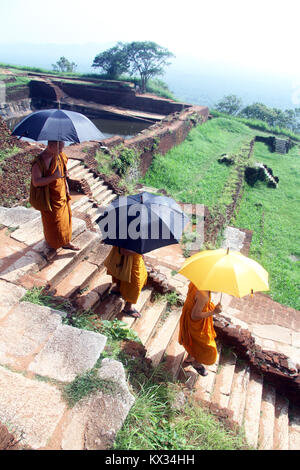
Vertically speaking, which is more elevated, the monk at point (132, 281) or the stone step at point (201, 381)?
the monk at point (132, 281)

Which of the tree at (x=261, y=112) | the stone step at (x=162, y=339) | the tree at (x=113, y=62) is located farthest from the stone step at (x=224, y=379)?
the tree at (x=261, y=112)

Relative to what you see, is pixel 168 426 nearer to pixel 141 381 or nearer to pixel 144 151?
pixel 141 381

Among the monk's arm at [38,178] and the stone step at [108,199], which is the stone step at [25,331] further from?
the stone step at [108,199]

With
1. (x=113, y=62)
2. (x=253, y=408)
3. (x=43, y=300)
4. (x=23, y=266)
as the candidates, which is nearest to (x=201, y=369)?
(x=253, y=408)

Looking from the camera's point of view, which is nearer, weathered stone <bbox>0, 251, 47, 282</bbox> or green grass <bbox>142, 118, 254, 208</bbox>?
weathered stone <bbox>0, 251, 47, 282</bbox>

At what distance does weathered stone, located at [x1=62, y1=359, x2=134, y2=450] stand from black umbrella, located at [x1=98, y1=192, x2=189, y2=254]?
1.24m

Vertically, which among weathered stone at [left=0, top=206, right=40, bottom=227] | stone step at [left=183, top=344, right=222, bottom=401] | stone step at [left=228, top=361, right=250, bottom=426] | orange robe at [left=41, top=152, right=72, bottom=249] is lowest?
stone step at [left=228, top=361, right=250, bottom=426]

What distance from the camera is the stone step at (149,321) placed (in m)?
3.64

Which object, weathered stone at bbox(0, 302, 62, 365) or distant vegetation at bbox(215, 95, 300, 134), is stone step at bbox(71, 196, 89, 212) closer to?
weathered stone at bbox(0, 302, 62, 365)

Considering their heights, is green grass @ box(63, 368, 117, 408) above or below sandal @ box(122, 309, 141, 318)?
above

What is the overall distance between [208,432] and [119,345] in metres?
1.08

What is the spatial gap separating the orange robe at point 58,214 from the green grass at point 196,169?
6.64m

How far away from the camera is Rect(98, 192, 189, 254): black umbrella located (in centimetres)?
302

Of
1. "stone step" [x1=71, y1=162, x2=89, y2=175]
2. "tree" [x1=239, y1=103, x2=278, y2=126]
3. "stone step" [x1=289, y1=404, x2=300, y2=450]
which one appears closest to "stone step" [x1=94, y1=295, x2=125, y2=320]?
"stone step" [x1=289, y1=404, x2=300, y2=450]
